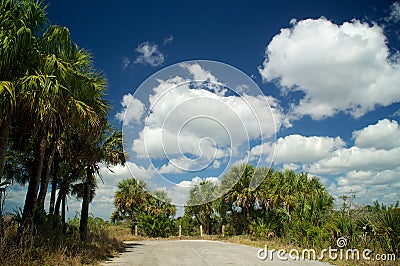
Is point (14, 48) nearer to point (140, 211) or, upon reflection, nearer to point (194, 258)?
point (194, 258)

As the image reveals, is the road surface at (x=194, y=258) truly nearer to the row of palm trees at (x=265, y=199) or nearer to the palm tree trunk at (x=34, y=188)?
the palm tree trunk at (x=34, y=188)

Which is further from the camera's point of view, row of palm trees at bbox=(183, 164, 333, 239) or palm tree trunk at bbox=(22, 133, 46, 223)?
row of palm trees at bbox=(183, 164, 333, 239)

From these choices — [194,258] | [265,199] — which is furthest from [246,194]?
[194,258]

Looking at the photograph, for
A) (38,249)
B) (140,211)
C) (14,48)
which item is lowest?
(140,211)

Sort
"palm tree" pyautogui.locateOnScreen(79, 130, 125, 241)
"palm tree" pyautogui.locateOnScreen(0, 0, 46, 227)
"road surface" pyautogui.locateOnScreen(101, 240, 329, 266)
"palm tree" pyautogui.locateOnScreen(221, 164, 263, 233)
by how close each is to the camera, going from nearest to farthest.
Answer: "palm tree" pyautogui.locateOnScreen(0, 0, 46, 227) → "road surface" pyautogui.locateOnScreen(101, 240, 329, 266) → "palm tree" pyautogui.locateOnScreen(79, 130, 125, 241) → "palm tree" pyautogui.locateOnScreen(221, 164, 263, 233)

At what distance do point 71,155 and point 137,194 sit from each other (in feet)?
81.3

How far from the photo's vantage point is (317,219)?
18703 mm

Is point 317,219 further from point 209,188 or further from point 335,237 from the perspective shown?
point 209,188

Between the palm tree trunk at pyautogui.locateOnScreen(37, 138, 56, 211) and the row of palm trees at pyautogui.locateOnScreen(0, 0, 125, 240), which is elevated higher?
the row of palm trees at pyautogui.locateOnScreen(0, 0, 125, 240)

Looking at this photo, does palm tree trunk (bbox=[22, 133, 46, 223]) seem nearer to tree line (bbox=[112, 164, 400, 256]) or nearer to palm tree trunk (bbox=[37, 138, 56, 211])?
palm tree trunk (bbox=[37, 138, 56, 211])

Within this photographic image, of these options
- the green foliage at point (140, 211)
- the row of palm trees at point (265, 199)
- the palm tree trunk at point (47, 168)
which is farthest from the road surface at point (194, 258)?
the green foliage at point (140, 211)

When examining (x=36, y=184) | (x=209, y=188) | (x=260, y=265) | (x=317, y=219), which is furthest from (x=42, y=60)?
(x=317, y=219)

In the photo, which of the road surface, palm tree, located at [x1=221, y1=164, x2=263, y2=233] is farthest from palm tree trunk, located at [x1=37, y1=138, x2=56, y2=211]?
palm tree, located at [x1=221, y1=164, x2=263, y2=233]

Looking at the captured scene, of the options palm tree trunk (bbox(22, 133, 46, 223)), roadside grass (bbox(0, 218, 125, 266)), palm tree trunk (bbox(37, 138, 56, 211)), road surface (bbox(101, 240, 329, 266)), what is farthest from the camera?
palm tree trunk (bbox(37, 138, 56, 211))
